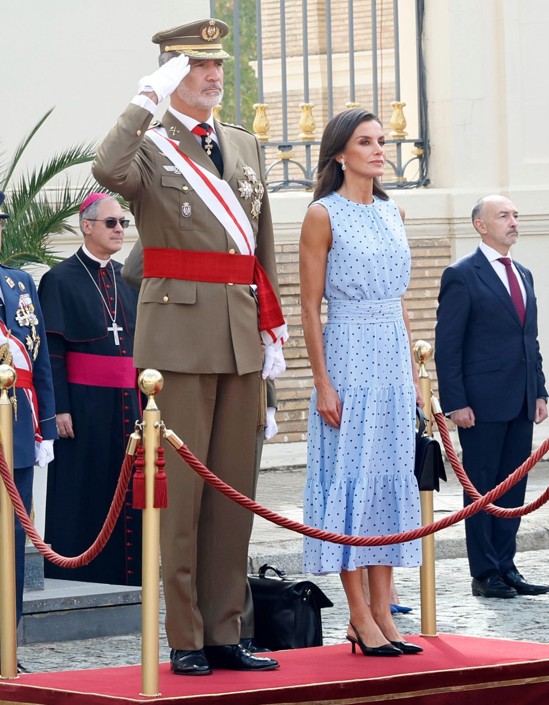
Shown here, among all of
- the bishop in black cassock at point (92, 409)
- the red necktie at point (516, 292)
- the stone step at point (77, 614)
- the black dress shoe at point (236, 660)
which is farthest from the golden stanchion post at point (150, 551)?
the red necktie at point (516, 292)

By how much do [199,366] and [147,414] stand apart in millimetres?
458

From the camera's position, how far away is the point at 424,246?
14070 mm

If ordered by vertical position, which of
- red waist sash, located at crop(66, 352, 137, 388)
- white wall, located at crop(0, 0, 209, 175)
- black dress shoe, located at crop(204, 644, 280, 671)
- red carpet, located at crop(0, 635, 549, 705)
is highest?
white wall, located at crop(0, 0, 209, 175)

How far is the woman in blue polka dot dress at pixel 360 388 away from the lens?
5684 millimetres

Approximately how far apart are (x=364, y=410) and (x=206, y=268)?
30.8 inches

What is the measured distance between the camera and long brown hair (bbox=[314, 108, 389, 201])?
595cm

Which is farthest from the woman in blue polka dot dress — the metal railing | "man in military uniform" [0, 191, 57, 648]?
the metal railing

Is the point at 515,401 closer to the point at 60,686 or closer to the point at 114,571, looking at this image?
the point at 114,571

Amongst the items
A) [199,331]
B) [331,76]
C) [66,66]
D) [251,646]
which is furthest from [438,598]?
[331,76]

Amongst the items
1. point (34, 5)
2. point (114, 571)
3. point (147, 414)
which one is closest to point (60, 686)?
point (147, 414)

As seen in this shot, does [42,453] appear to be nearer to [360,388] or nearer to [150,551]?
[360,388]

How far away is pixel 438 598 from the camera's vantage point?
7812 millimetres

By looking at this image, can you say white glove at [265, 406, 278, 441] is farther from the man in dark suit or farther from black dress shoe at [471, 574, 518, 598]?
black dress shoe at [471, 574, 518, 598]

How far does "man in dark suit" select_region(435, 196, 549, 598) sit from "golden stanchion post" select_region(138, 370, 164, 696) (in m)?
3.15
